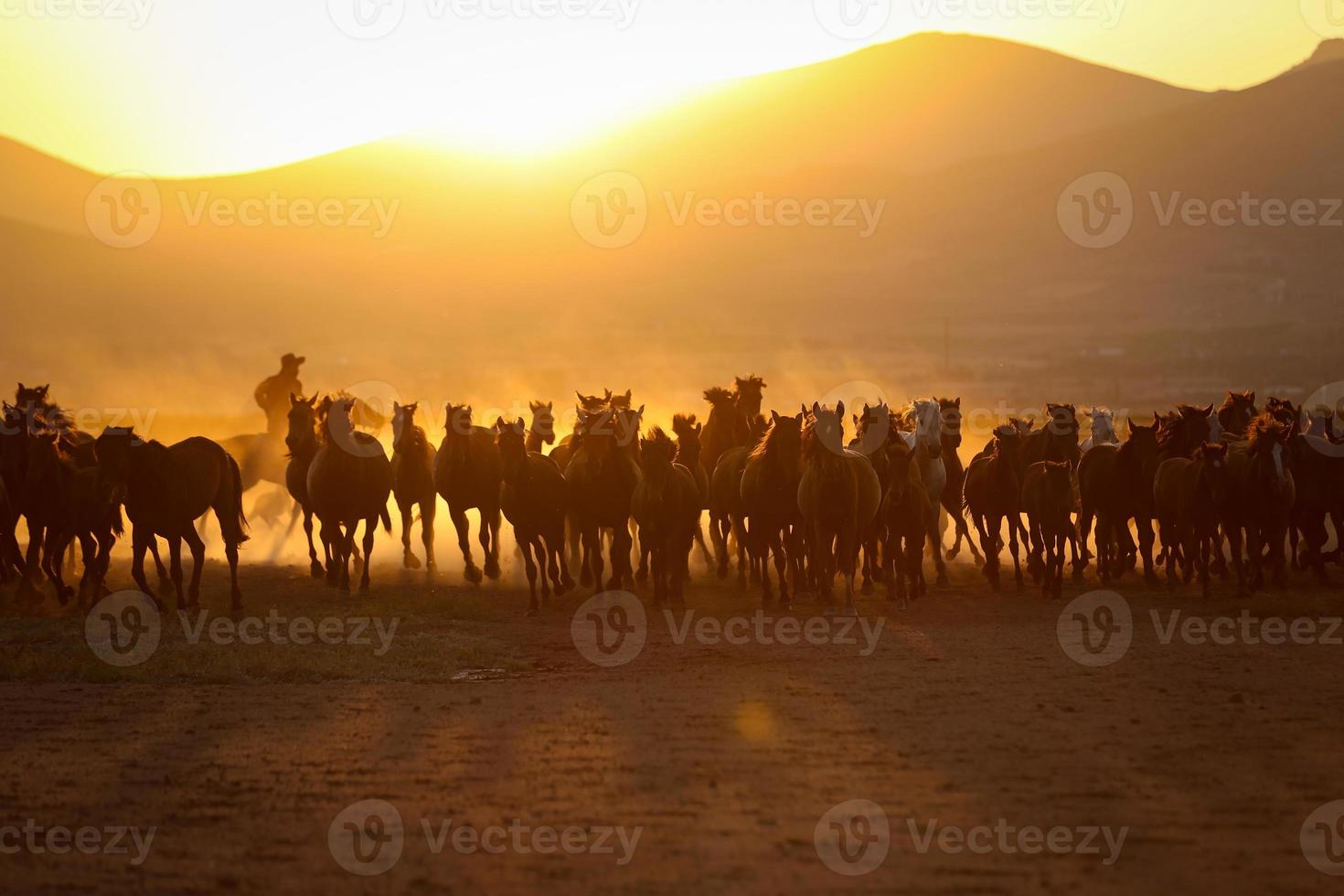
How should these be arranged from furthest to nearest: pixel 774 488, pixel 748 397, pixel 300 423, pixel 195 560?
pixel 748 397, pixel 300 423, pixel 774 488, pixel 195 560

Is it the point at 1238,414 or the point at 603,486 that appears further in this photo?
the point at 1238,414

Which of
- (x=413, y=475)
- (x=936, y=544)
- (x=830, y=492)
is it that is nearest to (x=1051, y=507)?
(x=936, y=544)

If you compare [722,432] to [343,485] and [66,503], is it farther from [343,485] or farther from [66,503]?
[66,503]

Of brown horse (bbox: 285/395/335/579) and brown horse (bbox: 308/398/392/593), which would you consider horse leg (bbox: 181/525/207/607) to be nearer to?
brown horse (bbox: 308/398/392/593)

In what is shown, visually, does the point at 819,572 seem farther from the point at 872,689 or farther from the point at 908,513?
the point at 872,689

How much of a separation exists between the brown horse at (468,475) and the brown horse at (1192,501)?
8243mm

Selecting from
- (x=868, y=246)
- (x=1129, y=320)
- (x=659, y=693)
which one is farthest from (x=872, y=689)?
(x=868, y=246)

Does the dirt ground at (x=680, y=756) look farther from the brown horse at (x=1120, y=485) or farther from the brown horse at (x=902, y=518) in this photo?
the brown horse at (x=1120, y=485)

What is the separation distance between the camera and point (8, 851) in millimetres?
8188

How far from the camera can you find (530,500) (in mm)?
18391

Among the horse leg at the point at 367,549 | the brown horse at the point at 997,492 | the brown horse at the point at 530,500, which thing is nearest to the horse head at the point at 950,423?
the brown horse at the point at 997,492

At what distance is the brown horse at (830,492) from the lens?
17.3 metres

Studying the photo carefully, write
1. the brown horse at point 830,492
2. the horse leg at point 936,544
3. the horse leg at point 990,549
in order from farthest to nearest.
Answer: the horse leg at point 936,544
the horse leg at point 990,549
the brown horse at point 830,492

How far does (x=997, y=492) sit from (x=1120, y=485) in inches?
61.0
